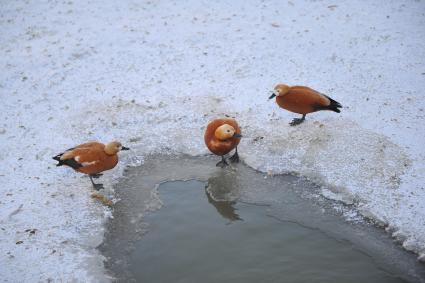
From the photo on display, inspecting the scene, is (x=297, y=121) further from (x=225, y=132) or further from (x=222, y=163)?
(x=225, y=132)

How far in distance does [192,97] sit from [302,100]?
101 inches

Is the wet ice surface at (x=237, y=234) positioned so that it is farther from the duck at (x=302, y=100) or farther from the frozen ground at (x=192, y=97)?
the duck at (x=302, y=100)

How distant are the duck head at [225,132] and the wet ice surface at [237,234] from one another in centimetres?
76

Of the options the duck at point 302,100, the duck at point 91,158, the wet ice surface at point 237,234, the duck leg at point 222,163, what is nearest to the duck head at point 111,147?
the duck at point 91,158

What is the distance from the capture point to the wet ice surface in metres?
5.38

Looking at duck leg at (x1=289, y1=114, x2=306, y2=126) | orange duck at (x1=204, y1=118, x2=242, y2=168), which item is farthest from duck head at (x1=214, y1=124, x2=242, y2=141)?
duck leg at (x1=289, y1=114, x2=306, y2=126)

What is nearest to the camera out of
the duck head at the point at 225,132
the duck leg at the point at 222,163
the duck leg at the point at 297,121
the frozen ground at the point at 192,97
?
the frozen ground at the point at 192,97

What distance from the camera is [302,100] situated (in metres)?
7.73

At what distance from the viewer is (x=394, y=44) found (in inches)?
405

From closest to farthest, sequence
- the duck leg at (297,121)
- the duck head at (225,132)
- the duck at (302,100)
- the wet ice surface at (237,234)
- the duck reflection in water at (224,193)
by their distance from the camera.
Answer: the wet ice surface at (237,234) → the duck reflection in water at (224,193) → the duck head at (225,132) → the duck at (302,100) → the duck leg at (297,121)

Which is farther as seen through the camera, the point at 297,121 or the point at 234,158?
the point at 297,121

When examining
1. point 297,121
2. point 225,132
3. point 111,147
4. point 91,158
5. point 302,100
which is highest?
point 302,100

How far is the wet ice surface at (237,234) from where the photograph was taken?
5.38m

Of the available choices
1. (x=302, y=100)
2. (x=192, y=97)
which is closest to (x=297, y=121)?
(x=302, y=100)
